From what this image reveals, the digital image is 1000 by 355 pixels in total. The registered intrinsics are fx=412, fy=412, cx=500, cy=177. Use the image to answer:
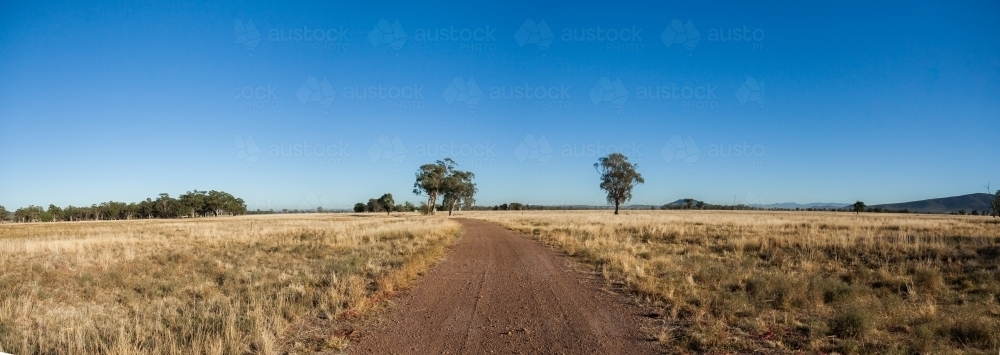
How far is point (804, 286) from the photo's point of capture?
8641 millimetres

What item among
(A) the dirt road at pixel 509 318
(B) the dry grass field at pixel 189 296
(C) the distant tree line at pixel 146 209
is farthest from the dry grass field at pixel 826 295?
(C) the distant tree line at pixel 146 209

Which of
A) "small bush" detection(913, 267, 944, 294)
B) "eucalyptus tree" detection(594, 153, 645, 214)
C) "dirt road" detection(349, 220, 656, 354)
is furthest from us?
"eucalyptus tree" detection(594, 153, 645, 214)

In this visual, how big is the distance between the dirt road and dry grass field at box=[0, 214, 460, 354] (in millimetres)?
745

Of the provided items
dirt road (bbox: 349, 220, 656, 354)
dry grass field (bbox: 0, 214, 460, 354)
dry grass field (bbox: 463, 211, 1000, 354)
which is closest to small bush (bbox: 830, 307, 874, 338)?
dry grass field (bbox: 463, 211, 1000, 354)

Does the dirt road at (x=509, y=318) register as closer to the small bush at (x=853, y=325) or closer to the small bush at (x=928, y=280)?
the small bush at (x=853, y=325)

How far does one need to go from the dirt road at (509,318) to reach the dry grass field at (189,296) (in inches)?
29.3

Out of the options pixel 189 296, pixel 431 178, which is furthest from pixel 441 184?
pixel 189 296

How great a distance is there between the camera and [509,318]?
663cm

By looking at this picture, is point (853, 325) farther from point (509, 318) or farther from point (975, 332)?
point (509, 318)

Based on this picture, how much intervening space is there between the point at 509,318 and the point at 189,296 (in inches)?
331

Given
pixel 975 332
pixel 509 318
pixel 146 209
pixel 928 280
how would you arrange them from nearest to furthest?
1. pixel 975 332
2. pixel 509 318
3. pixel 928 280
4. pixel 146 209

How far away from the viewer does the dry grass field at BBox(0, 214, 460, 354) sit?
5.61 meters

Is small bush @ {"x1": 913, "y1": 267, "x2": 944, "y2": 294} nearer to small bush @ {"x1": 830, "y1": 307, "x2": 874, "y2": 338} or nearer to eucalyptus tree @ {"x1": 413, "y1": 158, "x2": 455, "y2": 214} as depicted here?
small bush @ {"x1": 830, "y1": 307, "x2": 874, "y2": 338}

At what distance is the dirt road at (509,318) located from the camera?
5293 millimetres
